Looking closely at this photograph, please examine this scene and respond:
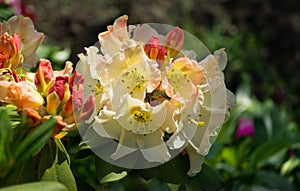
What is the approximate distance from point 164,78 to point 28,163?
223 millimetres

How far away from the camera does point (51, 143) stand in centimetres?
97

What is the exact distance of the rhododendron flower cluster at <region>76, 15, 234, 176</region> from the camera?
95cm

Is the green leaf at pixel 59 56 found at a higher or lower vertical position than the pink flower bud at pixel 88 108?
lower

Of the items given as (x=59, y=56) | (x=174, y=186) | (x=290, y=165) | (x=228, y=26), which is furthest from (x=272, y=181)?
(x=228, y=26)

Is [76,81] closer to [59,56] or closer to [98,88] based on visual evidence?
[98,88]

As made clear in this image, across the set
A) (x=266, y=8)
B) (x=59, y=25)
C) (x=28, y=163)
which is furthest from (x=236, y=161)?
(x=266, y=8)

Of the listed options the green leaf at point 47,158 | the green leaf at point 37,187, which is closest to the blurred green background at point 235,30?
the green leaf at point 47,158

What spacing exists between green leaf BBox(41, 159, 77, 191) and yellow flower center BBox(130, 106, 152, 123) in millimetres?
120

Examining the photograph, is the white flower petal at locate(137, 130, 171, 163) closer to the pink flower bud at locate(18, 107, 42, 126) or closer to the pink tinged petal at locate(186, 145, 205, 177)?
the pink tinged petal at locate(186, 145, 205, 177)

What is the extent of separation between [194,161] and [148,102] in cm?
12

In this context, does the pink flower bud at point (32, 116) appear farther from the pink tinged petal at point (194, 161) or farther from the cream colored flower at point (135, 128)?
the pink tinged petal at point (194, 161)

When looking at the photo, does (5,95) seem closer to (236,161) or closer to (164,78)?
(164,78)

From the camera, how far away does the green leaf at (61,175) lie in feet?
3.05

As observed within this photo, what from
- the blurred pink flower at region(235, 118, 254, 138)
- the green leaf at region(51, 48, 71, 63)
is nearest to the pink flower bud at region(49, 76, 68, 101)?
the green leaf at region(51, 48, 71, 63)
